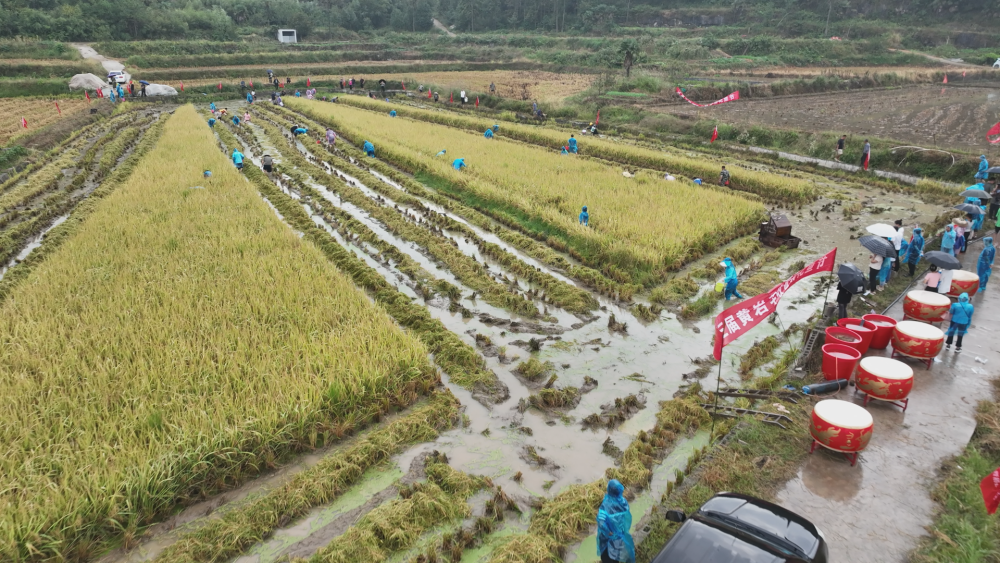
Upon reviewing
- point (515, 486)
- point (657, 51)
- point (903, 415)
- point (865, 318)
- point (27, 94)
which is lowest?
point (515, 486)

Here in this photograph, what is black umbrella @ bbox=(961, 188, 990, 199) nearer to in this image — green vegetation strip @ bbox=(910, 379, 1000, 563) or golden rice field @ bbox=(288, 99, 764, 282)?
golden rice field @ bbox=(288, 99, 764, 282)

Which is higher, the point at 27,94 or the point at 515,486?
the point at 27,94

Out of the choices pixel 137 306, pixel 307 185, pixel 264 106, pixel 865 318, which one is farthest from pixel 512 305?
pixel 264 106

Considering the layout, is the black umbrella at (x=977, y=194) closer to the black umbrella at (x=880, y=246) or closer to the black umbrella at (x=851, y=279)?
the black umbrella at (x=880, y=246)

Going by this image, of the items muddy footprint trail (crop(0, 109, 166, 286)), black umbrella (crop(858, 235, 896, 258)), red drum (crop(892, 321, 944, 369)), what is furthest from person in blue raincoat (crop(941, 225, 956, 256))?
muddy footprint trail (crop(0, 109, 166, 286))

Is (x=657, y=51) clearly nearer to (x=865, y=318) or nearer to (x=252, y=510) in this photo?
(x=865, y=318)

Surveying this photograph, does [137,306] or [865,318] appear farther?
[137,306]
